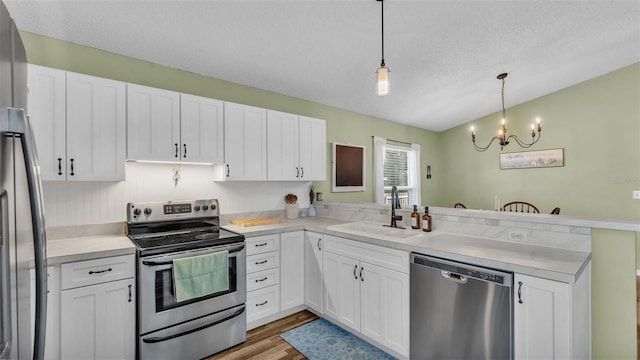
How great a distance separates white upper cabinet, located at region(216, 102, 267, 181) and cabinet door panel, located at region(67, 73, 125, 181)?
859 millimetres

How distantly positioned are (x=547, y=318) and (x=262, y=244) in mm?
2105

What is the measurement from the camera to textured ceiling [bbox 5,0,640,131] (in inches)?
82.4

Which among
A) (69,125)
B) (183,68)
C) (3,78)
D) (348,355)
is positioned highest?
(183,68)

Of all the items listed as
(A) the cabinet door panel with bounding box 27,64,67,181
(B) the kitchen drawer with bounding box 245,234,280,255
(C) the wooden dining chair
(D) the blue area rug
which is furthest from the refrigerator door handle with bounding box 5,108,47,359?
(C) the wooden dining chair

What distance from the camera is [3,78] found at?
28.5 inches

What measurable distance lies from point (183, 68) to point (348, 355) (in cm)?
303

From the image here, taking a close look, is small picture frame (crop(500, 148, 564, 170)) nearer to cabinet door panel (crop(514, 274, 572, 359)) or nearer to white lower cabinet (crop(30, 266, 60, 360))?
cabinet door panel (crop(514, 274, 572, 359))

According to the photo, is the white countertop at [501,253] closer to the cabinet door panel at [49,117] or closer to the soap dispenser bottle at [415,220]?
the soap dispenser bottle at [415,220]

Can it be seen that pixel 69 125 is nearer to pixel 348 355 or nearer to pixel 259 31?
pixel 259 31

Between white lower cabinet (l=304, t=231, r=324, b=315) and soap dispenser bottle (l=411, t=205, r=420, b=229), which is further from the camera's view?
white lower cabinet (l=304, t=231, r=324, b=315)

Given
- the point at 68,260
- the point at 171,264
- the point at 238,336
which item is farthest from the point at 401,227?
the point at 68,260

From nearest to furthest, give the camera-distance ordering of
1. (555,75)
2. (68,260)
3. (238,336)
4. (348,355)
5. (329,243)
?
(68,260), (348,355), (238,336), (329,243), (555,75)

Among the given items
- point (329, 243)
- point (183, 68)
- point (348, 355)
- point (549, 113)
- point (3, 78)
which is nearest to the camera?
point (3, 78)

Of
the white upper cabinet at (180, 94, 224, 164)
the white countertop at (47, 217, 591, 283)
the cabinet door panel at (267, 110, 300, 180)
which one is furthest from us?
the cabinet door panel at (267, 110, 300, 180)
